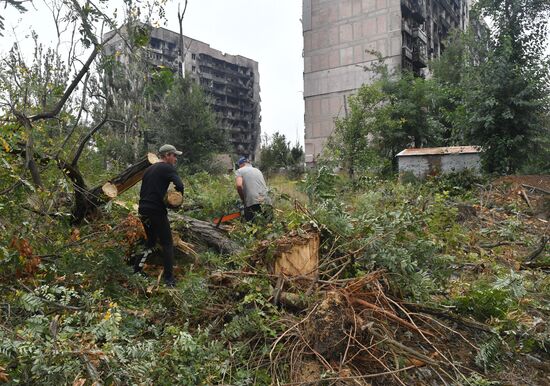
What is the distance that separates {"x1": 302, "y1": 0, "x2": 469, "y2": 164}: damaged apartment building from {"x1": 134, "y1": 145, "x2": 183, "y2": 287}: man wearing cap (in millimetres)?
27653

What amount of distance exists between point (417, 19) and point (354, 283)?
35.9 meters

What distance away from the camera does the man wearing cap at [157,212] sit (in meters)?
4.95

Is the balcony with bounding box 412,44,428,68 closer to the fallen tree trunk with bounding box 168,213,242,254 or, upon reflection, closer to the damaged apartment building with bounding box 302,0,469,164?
the damaged apartment building with bounding box 302,0,469,164

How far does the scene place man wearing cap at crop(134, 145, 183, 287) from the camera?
495 centimetres

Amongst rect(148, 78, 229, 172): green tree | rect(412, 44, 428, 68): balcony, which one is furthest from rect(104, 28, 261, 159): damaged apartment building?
rect(148, 78, 229, 172): green tree

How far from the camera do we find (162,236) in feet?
16.4

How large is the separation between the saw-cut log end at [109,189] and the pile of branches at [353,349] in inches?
118

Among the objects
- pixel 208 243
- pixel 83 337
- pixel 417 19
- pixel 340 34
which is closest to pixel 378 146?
pixel 208 243

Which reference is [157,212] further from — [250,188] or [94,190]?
[250,188]

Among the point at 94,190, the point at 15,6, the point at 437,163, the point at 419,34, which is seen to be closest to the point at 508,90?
the point at 437,163

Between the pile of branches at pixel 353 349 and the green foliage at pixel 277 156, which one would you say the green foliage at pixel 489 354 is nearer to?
the pile of branches at pixel 353 349

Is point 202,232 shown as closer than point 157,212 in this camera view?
No

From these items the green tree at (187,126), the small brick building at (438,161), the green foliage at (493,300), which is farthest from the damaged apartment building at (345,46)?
the green foliage at (493,300)

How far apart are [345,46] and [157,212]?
104ft
